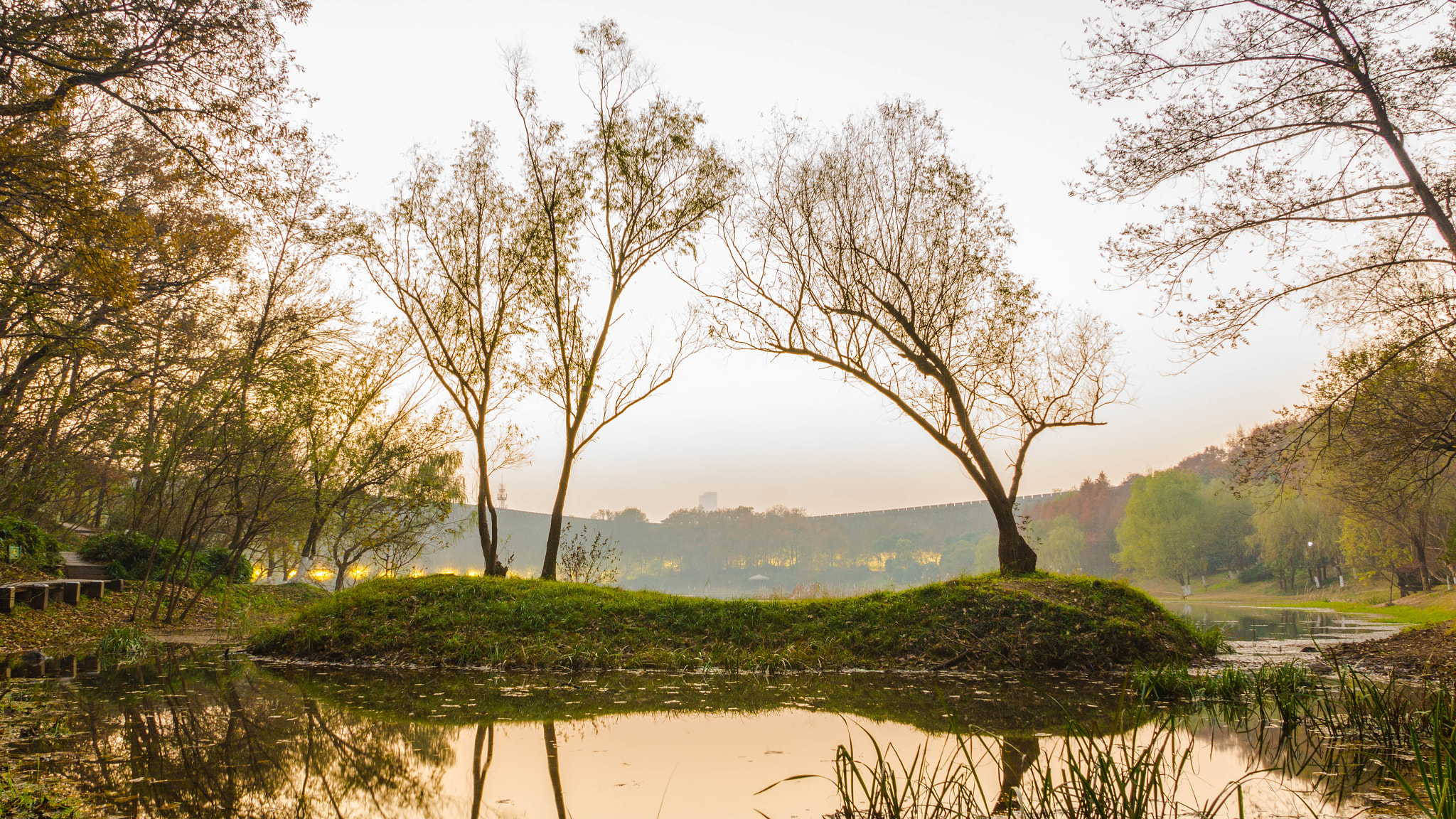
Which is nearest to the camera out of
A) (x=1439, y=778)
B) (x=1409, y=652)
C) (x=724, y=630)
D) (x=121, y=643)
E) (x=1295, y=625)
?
(x=1439, y=778)

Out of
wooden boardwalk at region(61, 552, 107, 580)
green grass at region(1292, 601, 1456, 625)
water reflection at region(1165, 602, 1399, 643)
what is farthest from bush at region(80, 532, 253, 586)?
green grass at region(1292, 601, 1456, 625)

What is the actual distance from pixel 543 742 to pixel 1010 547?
35.8ft

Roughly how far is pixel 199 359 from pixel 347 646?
7.75m

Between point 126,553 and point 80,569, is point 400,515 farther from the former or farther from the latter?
point 80,569

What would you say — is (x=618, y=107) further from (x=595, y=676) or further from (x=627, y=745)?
(x=627, y=745)

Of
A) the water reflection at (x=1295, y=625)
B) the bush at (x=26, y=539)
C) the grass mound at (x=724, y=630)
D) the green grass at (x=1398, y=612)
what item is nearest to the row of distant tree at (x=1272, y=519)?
the green grass at (x=1398, y=612)

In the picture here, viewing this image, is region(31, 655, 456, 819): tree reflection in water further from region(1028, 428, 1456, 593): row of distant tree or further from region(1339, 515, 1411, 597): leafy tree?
→ region(1339, 515, 1411, 597): leafy tree

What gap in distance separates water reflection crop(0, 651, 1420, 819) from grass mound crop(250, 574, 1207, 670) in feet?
4.99

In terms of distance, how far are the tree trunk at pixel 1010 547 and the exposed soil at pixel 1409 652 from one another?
176 inches

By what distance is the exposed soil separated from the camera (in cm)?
917

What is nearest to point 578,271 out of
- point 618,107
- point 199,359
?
point 618,107

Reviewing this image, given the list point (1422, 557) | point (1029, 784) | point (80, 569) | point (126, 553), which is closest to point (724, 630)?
point (1029, 784)

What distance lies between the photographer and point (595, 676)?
8711 mm

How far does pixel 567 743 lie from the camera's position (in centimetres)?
504
